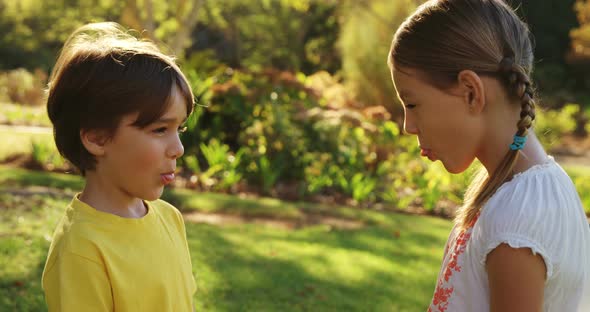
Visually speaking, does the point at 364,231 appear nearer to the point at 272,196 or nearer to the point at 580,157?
the point at 272,196

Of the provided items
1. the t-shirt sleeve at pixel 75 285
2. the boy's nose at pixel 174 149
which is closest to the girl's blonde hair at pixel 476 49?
the boy's nose at pixel 174 149

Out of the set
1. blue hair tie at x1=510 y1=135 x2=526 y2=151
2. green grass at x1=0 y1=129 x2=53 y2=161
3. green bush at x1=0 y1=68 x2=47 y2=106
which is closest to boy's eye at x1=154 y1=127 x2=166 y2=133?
blue hair tie at x1=510 y1=135 x2=526 y2=151

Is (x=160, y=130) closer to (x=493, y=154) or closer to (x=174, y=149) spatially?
(x=174, y=149)

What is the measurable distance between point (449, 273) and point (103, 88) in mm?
1120

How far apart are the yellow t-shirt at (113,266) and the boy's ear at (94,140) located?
16 centimetres

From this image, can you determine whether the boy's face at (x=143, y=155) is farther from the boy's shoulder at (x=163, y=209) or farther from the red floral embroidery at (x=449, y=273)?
the red floral embroidery at (x=449, y=273)

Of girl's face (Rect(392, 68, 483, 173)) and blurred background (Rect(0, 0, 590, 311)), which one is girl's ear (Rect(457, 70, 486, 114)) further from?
blurred background (Rect(0, 0, 590, 311))

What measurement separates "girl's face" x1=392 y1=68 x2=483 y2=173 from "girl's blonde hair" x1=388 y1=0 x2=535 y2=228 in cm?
3

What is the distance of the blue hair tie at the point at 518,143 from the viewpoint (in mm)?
1780

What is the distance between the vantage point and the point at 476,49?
1.75 m

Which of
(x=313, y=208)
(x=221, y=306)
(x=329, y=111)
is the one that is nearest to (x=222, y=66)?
(x=329, y=111)

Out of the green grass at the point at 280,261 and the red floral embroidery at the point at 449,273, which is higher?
the red floral embroidery at the point at 449,273

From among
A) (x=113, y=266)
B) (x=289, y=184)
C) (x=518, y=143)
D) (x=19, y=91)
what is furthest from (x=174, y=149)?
(x=19, y=91)

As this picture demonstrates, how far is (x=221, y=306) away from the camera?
3.79m
